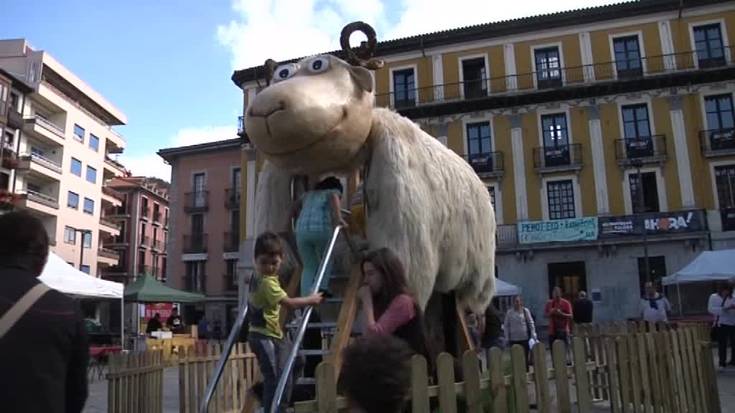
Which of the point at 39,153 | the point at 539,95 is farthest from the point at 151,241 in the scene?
the point at 539,95

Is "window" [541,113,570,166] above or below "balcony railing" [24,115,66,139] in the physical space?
below

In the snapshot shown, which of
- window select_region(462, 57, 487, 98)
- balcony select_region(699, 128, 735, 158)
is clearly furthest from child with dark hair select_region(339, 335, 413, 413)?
window select_region(462, 57, 487, 98)

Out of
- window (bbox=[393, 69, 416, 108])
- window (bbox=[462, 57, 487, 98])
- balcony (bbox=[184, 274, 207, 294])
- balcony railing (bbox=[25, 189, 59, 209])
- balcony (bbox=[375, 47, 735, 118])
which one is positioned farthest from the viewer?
balcony (bbox=[184, 274, 207, 294])

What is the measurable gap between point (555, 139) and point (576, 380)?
23.6 m

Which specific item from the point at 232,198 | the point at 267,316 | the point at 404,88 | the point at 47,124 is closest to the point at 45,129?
the point at 47,124

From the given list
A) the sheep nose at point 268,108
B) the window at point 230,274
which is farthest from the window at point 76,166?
the sheep nose at point 268,108

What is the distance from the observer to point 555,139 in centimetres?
2628

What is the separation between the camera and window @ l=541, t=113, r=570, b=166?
25.9m

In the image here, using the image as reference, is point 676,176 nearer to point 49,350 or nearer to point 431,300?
point 431,300

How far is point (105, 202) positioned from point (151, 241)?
8557 mm

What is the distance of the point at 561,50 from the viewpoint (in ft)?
86.7

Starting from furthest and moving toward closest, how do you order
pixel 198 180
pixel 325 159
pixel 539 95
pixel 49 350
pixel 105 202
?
pixel 105 202 < pixel 198 180 < pixel 539 95 < pixel 325 159 < pixel 49 350

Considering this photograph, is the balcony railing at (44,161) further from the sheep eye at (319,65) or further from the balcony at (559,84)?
the sheep eye at (319,65)

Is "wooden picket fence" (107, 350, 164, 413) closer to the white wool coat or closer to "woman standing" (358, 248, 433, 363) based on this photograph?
the white wool coat
